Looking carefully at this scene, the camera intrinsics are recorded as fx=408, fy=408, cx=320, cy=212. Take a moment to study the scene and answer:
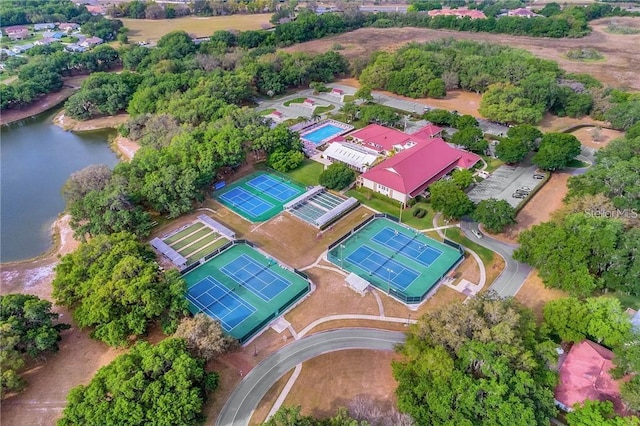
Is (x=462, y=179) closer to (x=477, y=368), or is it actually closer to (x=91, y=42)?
(x=477, y=368)

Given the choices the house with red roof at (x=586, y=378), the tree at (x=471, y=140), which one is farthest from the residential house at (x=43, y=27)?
the house with red roof at (x=586, y=378)

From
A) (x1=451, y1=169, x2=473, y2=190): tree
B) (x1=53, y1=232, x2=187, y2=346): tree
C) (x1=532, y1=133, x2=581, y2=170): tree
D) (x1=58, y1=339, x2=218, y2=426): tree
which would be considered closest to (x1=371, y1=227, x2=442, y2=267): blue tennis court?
(x1=451, y1=169, x2=473, y2=190): tree

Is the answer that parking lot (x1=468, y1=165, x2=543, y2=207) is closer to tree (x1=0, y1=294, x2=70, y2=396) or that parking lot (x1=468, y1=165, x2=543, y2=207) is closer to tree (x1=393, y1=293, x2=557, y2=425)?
tree (x1=393, y1=293, x2=557, y2=425)

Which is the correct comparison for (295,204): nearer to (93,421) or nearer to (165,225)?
(165,225)

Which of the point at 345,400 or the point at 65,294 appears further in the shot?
the point at 65,294

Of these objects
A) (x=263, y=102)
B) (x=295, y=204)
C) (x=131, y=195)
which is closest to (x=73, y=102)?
(x=263, y=102)

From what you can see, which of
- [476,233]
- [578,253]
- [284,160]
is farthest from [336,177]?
[578,253]
